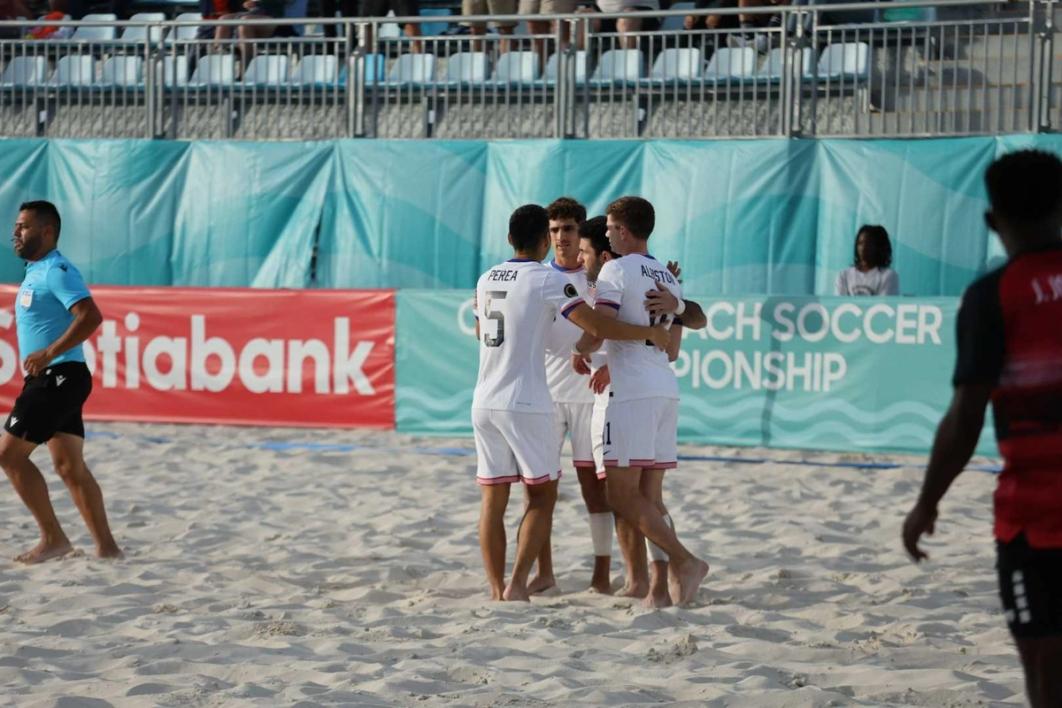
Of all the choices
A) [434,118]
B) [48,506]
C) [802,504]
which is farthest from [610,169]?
[48,506]

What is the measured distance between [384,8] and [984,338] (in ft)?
43.1

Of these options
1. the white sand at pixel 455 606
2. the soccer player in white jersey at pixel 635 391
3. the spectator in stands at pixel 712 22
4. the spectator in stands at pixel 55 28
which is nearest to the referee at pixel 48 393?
the white sand at pixel 455 606

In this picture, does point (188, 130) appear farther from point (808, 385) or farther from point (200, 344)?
point (808, 385)

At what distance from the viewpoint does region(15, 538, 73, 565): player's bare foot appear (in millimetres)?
7570

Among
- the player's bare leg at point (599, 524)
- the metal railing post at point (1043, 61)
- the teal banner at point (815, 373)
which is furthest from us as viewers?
the metal railing post at point (1043, 61)

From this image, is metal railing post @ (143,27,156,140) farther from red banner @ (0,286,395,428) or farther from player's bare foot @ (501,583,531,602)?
player's bare foot @ (501,583,531,602)

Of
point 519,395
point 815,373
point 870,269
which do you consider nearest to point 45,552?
point 519,395

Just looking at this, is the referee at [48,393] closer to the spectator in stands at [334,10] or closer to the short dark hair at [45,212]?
the short dark hair at [45,212]

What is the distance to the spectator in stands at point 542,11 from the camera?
1452 cm

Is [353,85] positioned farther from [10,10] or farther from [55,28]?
[10,10]

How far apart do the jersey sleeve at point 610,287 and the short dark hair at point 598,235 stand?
503 mm

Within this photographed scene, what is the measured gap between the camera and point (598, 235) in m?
7.08

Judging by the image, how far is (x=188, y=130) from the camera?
15680 mm

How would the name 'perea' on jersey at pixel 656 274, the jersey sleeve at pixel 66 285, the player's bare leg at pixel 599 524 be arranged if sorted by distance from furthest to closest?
the jersey sleeve at pixel 66 285 < the player's bare leg at pixel 599 524 < the name 'perea' on jersey at pixel 656 274
